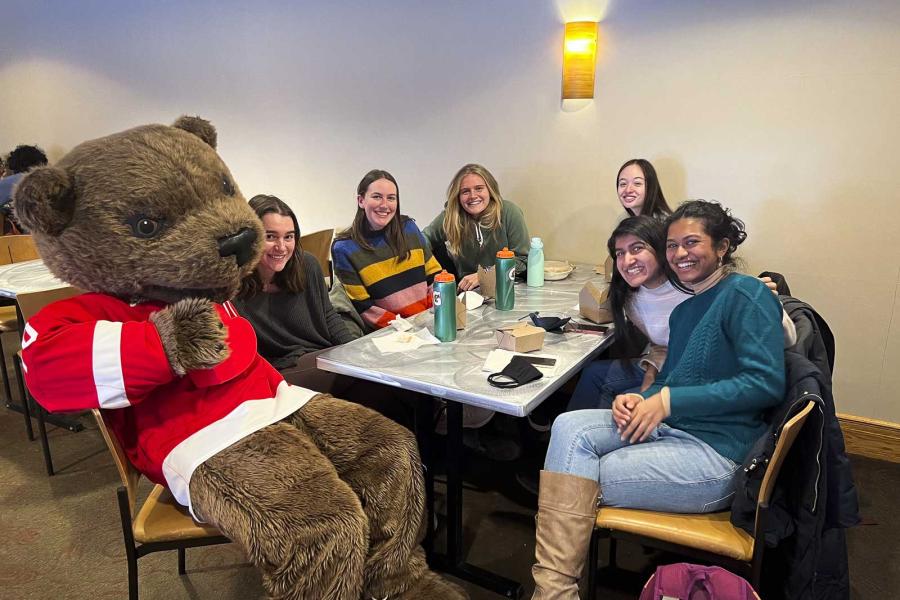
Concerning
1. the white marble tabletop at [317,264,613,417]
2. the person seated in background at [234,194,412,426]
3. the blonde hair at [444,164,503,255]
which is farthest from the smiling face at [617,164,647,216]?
the person seated in background at [234,194,412,426]

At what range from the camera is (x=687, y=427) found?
1.54 metres

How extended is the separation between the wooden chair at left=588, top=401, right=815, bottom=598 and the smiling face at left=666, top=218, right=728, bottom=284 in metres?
0.45

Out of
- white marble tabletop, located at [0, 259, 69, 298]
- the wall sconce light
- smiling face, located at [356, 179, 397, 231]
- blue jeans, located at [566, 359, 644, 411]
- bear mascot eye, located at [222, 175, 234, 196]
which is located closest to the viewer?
bear mascot eye, located at [222, 175, 234, 196]

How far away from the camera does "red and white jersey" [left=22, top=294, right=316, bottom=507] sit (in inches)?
48.1

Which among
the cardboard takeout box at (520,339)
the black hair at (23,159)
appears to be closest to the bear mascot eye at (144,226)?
the cardboard takeout box at (520,339)

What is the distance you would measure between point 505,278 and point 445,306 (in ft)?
1.38

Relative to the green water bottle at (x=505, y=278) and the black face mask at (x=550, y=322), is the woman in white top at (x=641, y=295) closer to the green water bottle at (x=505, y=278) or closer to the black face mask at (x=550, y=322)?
the black face mask at (x=550, y=322)

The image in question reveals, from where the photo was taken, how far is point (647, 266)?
1.88m

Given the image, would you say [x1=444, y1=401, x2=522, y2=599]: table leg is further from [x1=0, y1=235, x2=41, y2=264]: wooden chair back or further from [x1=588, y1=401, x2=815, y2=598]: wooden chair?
[x1=0, y1=235, x2=41, y2=264]: wooden chair back

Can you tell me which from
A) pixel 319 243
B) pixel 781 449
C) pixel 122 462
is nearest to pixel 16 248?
pixel 319 243

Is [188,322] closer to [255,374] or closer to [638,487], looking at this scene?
[255,374]

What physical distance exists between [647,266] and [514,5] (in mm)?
1869

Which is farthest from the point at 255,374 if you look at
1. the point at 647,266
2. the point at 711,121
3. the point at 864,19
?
the point at 864,19

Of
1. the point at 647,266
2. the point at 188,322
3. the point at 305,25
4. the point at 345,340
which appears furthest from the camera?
the point at 305,25
